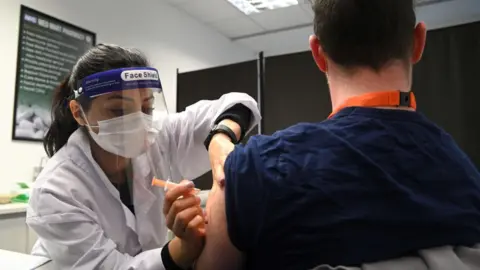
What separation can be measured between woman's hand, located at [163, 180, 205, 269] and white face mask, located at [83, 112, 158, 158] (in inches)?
12.3

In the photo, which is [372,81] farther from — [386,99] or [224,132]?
[224,132]

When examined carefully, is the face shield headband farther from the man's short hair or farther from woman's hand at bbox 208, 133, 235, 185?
the man's short hair

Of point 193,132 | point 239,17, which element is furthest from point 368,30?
point 239,17

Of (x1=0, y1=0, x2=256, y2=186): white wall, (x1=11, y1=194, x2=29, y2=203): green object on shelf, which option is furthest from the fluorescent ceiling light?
(x1=11, y1=194, x2=29, y2=203): green object on shelf

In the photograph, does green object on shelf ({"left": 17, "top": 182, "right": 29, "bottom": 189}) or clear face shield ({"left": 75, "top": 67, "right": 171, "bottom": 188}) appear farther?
green object on shelf ({"left": 17, "top": 182, "right": 29, "bottom": 189})

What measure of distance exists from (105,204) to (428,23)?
5.03 metres

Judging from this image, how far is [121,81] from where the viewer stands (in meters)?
1.06

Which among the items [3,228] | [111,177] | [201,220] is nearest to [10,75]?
[3,228]

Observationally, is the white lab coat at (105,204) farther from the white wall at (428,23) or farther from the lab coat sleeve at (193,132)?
the white wall at (428,23)

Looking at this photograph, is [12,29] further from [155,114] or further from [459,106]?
[459,106]

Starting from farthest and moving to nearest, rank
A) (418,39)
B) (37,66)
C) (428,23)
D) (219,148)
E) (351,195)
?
1. (428,23)
2. (37,66)
3. (219,148)
4. (418,39)
5. (351,195)

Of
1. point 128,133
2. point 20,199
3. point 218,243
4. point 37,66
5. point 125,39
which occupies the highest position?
point 125,39

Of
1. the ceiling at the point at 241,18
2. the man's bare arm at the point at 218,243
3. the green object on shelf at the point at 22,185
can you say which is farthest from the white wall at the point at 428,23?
the man's bare arm at the point at 218,243

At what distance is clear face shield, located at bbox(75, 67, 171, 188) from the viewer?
1.08 metres
